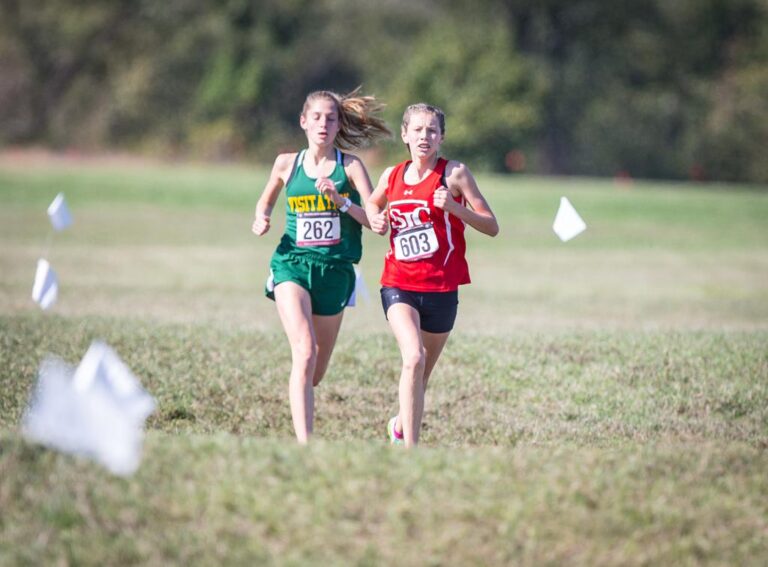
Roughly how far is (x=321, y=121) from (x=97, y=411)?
3135 millimetres

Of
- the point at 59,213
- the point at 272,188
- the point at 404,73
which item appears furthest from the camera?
the point at 404,73

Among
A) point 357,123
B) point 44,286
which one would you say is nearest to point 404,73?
point 44,286

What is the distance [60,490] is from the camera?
536 centimetres

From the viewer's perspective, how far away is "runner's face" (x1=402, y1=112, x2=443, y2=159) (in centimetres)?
752

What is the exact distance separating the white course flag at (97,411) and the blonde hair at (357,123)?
3375 millimetres

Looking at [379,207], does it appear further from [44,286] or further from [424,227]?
[44,286]

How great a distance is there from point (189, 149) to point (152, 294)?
52006mm

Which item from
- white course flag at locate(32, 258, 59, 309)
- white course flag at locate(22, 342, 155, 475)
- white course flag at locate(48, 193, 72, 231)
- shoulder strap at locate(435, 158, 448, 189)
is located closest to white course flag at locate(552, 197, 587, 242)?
shoulder strap at locate(435, 158, 448, 189)

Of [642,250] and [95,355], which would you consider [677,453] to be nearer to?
[95,355]

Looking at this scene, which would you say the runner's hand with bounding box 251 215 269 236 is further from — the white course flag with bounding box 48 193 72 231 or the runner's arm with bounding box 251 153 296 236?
the white course flag with bounding box 48 193 72 231

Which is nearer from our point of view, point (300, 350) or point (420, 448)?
point (420, 448)

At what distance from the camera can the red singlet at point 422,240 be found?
750cm

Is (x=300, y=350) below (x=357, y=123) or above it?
below

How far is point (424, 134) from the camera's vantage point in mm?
7516
